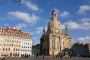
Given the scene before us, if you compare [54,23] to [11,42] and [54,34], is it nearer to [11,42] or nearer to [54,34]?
[54,34]

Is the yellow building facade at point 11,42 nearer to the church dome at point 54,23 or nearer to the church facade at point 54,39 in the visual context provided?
the church facade at point 54,39

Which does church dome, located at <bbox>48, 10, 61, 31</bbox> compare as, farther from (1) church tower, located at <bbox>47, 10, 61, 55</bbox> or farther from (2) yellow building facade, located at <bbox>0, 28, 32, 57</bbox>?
(2) yellow building facade, located at <bbox>0, 28, 32, 57</bbox>

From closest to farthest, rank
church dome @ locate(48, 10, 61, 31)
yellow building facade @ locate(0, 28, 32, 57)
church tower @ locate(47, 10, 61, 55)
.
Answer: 1. yellow building facade @ locate(0, 28, 32, 57)
2. church tower @ locate(47, 10, 61, 55)
3. church dome @ locate(48, 10, 61, 31)

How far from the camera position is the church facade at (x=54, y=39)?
145750 mm

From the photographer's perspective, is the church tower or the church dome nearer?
the church tower

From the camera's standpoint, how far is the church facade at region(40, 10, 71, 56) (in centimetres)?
14575

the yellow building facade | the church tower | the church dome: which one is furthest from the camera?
the church dome

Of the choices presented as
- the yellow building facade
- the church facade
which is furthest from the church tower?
the yellow building facade

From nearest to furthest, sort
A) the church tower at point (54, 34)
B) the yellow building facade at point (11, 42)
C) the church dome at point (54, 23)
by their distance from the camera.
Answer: the yellow building facade at point (11, 42), the church tower at point (54, 34), the church dome at point (54, 23)

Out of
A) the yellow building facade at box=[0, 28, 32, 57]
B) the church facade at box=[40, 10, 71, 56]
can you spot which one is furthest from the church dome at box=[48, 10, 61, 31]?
the yellow building facade at box=[0, 28, 32, 57]

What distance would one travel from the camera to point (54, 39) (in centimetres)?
14775

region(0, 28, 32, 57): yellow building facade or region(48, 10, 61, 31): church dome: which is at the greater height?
region(48, 10, 61, 31): church dome

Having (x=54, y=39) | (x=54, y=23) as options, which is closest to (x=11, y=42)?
(x=54, y=39)

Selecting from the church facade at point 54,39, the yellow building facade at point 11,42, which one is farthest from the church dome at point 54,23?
the yellow building facade at point 11,42
